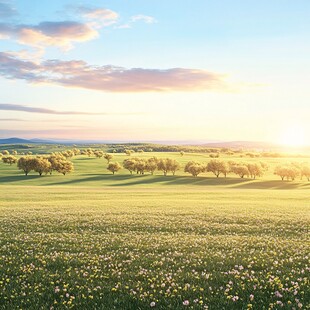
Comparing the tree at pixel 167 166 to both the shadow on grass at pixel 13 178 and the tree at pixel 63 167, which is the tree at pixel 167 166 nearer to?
the tree at pixel 63 167

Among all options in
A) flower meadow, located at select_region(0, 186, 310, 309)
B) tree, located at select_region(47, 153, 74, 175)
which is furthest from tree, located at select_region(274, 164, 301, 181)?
flower meadow, located at select_region(0, 186, 310, 309)

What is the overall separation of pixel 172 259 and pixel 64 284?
15.1ft

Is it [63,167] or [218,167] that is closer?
[218,167]

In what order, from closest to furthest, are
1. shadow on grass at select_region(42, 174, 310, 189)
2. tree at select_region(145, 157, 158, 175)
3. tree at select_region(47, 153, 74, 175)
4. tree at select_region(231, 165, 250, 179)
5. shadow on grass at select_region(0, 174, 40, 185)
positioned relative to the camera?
shadow on grass at select_region(42, 174, 310, 189), shadow on grass at select_region(0, 174, 40, 185), tree at select_region(231, 165, 250, 179), tree at select_region(47, 153, 74, 175), tree at select_region(145, 157, 158, 175)

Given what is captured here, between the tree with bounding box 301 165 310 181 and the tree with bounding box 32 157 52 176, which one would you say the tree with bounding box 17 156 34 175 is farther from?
the tree with bounding box 301 165 310 181

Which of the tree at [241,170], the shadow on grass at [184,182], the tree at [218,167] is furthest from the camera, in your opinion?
the tree at [218,167]

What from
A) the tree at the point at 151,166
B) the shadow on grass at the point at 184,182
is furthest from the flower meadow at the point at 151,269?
the tree at the point at 151,166

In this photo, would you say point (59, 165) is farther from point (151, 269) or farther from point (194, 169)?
point (151, 269)

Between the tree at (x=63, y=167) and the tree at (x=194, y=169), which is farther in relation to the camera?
the tree at (x=63, y=167)

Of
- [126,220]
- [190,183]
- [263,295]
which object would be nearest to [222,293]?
[263,295]

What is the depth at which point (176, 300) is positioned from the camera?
9.38 m

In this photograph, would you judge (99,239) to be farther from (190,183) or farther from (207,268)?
(190,183)

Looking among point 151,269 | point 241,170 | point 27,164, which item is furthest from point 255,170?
point 151,269

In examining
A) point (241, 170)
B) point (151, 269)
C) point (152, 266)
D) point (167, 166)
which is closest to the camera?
point (151, 269)
